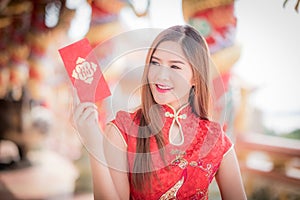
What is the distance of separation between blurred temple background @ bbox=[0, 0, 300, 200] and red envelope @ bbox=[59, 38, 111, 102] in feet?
0.10

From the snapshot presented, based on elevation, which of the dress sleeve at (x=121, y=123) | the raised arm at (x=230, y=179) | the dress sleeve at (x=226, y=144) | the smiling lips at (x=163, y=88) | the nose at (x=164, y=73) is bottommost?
the raised arm at (x=230, y=179)

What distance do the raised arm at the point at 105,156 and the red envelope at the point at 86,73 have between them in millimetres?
41

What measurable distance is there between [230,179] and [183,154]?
18 cm

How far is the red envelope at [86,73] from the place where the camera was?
1530 millimetres

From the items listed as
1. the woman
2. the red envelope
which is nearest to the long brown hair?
the woman

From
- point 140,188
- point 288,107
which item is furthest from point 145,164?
point 288,107

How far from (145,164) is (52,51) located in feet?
1.92

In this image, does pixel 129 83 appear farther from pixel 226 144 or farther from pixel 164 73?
pixel 226 144

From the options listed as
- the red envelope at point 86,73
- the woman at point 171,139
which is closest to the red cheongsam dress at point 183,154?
the woman at point 171,139

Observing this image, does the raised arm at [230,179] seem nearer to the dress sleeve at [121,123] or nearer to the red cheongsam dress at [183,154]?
the red cheongsam dress at [183,154]

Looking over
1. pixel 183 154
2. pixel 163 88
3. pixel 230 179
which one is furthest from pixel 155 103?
pixel 230 179

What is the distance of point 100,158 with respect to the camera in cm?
148

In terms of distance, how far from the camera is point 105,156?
4.78ft

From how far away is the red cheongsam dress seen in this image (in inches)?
56.4
